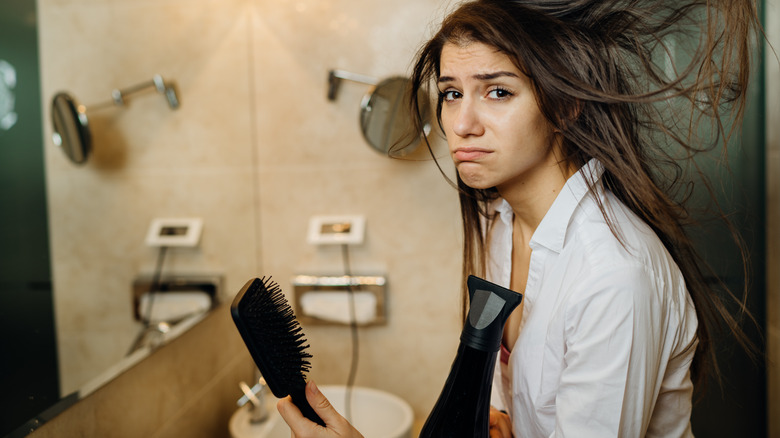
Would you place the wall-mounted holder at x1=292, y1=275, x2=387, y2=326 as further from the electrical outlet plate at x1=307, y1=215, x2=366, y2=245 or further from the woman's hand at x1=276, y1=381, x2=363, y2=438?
the woman's hand at x1=276, y1=381, x2=363, y2=438

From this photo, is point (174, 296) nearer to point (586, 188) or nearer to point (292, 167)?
point (292, 167)

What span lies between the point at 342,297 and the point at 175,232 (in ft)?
1.53

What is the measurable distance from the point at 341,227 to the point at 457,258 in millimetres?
311

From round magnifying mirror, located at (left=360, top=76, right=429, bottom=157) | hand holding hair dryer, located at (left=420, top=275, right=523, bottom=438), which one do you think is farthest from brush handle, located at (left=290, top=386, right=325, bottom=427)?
round magnifying mirror, located at (left=360, top=76, right=429, bottom=157)

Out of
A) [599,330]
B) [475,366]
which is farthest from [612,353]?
[475,366]

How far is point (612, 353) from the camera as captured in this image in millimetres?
636

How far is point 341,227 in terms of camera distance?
139cm

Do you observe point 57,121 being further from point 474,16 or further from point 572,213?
point 572,213

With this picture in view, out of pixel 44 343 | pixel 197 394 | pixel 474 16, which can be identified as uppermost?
pixel 474 16

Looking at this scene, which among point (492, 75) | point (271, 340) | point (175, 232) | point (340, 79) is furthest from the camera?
point (340, 79)

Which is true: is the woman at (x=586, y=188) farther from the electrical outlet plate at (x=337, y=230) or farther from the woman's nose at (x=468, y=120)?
the electrical outlet plate at (x=337, y=230)

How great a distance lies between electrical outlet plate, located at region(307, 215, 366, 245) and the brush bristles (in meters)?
0.71

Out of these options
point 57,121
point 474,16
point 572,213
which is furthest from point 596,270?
point 57,121

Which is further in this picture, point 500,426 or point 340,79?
point 340,79
